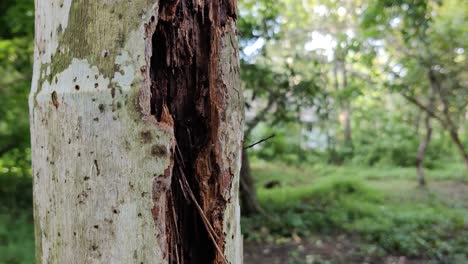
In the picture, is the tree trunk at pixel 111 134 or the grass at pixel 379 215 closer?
the tree trunk at pixel 111 134

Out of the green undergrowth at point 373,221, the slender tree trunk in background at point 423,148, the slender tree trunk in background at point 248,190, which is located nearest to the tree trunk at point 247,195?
the slender tree trunk in background at point 248,190

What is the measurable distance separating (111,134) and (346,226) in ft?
20.2

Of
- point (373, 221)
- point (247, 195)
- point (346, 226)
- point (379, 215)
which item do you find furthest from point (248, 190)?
point (379, 215)

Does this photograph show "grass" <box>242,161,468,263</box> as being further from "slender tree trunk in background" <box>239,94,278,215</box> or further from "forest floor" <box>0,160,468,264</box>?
"slender tree trunk in background" <box>239,94,278,215</box>

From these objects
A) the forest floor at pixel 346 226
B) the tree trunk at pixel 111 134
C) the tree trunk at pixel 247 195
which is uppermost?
the tree trunk at pixel 111 134

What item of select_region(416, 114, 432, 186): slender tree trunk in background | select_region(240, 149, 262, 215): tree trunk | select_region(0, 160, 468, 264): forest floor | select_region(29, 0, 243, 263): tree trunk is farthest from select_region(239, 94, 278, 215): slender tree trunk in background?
select_region(29, 0, 243, 263): tree trunk

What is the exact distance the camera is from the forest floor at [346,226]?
527cm

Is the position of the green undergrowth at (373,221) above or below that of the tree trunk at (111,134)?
below

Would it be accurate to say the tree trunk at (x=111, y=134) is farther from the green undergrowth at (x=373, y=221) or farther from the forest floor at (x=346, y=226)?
the green undergrowth at (x=373, y=221)

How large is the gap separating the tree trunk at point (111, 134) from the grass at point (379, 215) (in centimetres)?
498

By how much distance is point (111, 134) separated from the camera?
987mm

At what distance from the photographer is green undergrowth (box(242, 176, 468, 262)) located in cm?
562

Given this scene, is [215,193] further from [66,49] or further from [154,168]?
[66,49]

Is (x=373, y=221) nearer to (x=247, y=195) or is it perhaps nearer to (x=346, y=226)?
(x=346, y=226)
